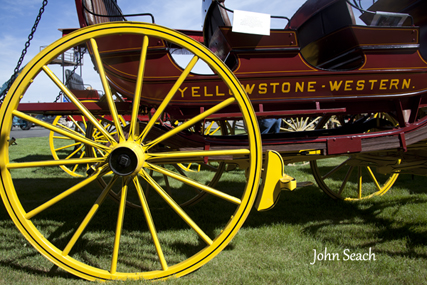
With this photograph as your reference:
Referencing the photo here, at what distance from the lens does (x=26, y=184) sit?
3654 mm

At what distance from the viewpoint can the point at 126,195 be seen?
6.26ft

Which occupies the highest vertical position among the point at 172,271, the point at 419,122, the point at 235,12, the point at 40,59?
the point at 235,12

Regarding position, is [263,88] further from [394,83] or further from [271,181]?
[394,83]

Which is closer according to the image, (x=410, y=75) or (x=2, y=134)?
(x=2, y=134)

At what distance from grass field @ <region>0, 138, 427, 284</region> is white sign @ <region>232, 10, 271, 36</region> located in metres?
1.36

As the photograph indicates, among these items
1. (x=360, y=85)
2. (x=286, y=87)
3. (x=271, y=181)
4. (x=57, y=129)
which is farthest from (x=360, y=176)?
(x=57, y=129)

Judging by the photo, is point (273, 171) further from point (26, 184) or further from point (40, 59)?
point (26, 184)

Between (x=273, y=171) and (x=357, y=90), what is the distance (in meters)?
0.81

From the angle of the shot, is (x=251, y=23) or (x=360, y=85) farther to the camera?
(x=360, y=85)

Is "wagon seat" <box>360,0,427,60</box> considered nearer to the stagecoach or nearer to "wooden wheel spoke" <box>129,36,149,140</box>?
the stagecoach

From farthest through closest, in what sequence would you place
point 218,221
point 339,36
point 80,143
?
point 80,143
point 218,221
point 339,36

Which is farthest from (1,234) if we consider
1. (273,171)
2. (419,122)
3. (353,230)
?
(419,122)

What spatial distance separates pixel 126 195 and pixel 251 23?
4.43ft

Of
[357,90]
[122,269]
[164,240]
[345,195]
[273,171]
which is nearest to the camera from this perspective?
[273,171]
